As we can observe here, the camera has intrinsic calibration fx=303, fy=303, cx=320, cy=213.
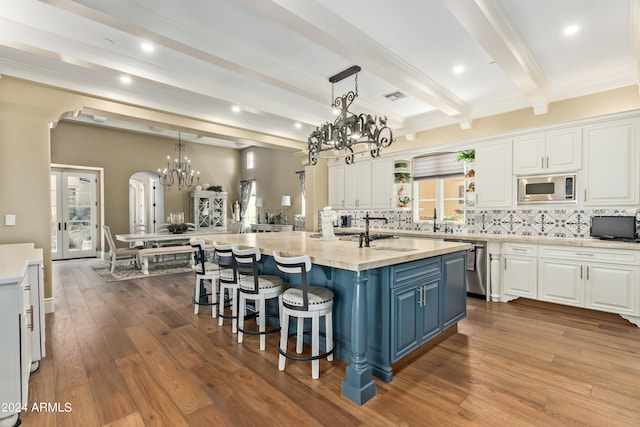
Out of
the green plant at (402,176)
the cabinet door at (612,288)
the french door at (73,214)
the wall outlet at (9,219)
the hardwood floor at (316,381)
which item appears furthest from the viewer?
the french door at (73,214)

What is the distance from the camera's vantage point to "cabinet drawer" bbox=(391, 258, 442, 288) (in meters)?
2.32

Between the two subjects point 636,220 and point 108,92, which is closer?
point 636,220

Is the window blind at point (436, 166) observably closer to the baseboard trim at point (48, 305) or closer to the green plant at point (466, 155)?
the green plant at point (466, 155)

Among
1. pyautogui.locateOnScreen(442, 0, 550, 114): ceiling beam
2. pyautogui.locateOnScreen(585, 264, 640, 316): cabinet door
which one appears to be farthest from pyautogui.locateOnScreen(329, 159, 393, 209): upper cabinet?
pyautogui.locateOnScreen(585, 264, 640, 316): cabinet door

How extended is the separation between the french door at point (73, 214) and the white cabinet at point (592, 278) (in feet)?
33.0

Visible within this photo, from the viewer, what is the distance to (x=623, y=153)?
3.69 m

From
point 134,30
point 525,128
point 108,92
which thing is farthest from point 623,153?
point 108,92

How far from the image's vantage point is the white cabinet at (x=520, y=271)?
405cm

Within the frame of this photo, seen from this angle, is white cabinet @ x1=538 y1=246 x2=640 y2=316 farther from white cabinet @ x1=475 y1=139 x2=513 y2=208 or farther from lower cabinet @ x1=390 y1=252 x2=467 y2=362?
lower cabinet @ x1=390 y1=252 x2=467 y2=362

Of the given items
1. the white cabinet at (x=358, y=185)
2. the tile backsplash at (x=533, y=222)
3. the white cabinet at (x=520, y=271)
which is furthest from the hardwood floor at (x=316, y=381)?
the white cabinet at (x=358, y=185)

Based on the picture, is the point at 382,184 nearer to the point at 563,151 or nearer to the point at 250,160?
the point at 563,151

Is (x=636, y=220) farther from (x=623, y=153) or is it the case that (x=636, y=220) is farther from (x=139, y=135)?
(x=139, y=135)

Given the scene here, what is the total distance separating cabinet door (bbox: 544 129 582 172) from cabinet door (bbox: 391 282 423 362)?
3.10 m

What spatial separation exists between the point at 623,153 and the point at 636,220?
0.84 meters
